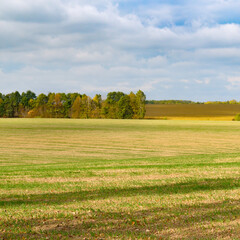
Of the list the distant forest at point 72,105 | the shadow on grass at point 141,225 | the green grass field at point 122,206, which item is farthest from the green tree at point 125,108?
the shadow on grass at point 141,225

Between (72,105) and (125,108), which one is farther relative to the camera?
(72,105)

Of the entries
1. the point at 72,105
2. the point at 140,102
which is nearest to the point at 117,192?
the point at 140,102

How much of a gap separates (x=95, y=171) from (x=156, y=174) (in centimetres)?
255

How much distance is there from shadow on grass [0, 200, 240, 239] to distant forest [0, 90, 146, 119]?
106500 millimetres

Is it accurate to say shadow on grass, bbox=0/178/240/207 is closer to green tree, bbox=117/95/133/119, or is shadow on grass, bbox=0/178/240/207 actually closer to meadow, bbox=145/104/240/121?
meadow, bbox=145/104/240/121

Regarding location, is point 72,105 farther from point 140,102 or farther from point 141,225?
point 141,225

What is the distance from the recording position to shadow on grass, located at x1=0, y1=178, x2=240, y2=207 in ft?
28.8

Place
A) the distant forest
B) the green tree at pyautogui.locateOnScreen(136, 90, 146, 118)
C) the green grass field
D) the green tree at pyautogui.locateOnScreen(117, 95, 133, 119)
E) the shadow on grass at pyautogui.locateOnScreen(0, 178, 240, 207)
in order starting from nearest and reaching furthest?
the green grass field
the shadow on grass at pyautogui.locateOnScreen(0, 178, 240, 207)
the green tree at pyautogui.locateOnScreen(136, 90, 146, 118)
the green tree at pyautogui.locateOnScreen(117, 95, 133, 119)
the distant forest

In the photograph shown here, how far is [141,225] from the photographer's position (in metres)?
6.58

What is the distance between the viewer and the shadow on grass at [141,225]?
608 centimetres

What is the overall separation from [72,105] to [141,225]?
119m

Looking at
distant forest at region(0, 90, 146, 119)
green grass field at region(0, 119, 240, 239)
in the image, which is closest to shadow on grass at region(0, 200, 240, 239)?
green grass field at region(0, 119, 240, 239)

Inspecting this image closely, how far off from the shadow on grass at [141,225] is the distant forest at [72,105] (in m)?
106

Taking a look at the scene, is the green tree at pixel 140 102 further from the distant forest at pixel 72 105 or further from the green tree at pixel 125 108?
the green tree at pixel 125 108
